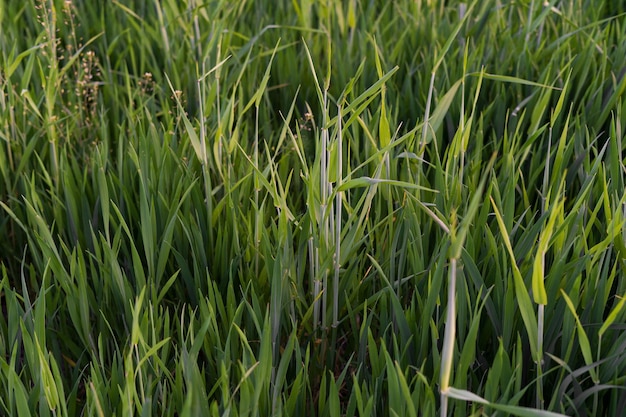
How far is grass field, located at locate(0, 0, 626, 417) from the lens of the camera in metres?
0.89

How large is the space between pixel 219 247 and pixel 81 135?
0.56m

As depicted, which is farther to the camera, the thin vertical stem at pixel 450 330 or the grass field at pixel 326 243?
the grass field at pixel 326 243

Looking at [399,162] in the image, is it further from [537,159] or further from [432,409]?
[432,409]

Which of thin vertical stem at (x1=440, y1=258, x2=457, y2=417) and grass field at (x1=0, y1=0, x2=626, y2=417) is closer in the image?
thin vertical stem at (x1=440, y1=258, x2=457, y2=417)

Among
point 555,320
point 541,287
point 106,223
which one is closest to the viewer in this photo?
point 541,287

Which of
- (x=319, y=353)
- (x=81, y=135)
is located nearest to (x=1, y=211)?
(x=81, y=135)

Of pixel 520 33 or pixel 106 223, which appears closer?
pixel 106 223

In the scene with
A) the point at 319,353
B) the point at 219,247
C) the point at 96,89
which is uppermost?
the point at 96,89

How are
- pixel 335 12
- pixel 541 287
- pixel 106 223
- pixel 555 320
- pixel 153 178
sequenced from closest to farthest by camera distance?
pixel 541 287 → pixel 555 320 → pixel 106 223 → pixel 153 178 → pixel 335 12

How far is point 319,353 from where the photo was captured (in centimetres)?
110

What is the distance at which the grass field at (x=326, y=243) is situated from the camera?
892mm

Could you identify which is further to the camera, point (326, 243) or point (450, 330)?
point (326, 243)

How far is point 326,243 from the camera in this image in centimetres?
107

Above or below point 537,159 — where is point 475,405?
below
